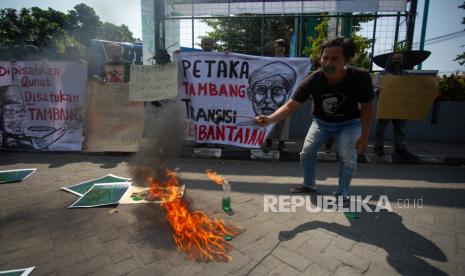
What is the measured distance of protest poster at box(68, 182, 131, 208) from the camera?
3545mm

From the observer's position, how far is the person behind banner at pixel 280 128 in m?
6.18

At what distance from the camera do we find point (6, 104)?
6.28 m

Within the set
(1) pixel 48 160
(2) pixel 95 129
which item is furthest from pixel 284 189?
(1) pixel 48 160

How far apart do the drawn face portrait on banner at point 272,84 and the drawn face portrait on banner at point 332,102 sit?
2602mm

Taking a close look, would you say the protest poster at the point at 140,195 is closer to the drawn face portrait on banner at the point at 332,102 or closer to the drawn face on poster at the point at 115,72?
the drawn face portrait on banner at the point at 332,102

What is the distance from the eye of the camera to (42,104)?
625 centimetres

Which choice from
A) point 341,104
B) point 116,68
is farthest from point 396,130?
point 116,68

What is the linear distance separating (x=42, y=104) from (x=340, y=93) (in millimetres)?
6070

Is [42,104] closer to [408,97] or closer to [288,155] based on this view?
[288,155]

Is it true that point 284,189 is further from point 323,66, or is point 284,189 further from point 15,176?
point 15,176

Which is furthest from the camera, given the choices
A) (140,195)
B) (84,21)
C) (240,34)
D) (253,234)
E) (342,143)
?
(84,21)

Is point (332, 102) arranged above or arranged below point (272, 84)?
below

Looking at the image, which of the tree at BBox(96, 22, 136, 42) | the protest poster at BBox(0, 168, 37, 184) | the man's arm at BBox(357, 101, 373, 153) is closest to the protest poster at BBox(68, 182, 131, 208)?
the protest poster at BBox(0, 168, 37, 184)

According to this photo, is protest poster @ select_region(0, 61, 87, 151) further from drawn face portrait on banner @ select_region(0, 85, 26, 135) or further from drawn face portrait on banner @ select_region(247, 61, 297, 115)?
drawn face portrait on banner @ select_region(247, 61, 297, 115)
